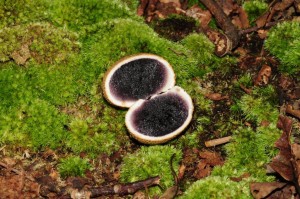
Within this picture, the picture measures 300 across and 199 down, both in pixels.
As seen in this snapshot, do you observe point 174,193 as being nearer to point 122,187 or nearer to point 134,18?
point 122,187

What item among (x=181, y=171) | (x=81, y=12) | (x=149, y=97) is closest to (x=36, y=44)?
(x=81, y=12)

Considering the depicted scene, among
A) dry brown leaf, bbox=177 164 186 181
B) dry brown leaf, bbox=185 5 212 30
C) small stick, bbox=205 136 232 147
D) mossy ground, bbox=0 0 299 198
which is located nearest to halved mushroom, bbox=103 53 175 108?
mossy ground, bbox=0 0 299 198

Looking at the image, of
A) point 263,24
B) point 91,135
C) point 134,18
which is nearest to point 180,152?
point 91,135

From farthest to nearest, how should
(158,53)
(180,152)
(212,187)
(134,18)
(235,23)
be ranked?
(235,23) → (134,18) → (158,53) → (180,152) → (212,187)

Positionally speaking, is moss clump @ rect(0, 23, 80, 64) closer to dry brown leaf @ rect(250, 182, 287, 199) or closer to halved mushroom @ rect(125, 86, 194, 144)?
halved mushroom @ rect(125, 86, 194, 144)

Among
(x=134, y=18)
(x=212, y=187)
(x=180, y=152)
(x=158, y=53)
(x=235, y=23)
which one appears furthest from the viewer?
(x=235, y=23)

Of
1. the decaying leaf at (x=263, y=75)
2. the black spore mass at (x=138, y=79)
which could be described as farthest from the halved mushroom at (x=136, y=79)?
the decaying leaf at (x=263, y=75)

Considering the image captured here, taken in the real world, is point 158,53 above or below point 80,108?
above
